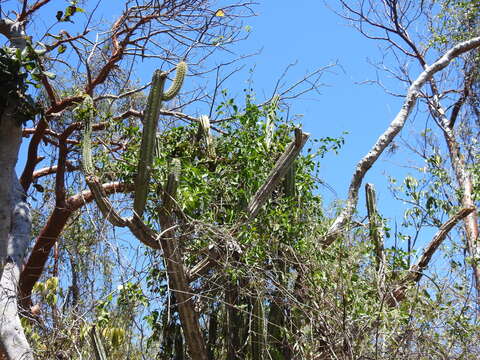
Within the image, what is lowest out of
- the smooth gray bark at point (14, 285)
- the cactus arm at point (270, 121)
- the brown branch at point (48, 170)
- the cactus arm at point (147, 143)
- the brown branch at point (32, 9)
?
the smooth gray bark at point (14, 285)

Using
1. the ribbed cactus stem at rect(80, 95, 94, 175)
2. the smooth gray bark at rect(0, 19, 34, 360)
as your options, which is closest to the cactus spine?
the ribbed cactus stem at rect(80, 95, 94, 175)

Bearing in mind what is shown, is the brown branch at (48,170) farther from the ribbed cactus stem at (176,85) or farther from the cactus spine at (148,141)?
the cactus spine at (148,141)

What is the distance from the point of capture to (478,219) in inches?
415

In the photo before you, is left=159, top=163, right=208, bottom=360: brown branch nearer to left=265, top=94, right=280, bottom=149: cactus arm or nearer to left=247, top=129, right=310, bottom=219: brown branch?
left=247, top=129, right=310, bottom=219: brown branch

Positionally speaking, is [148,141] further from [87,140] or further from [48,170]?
[48,170]

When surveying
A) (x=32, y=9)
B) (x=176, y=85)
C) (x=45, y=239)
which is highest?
(x=32, y=9)

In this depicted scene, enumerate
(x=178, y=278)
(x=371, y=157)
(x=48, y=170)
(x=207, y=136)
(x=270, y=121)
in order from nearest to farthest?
(x=178, y=278)
(x=207, y=136)
(x=270, y=121)
(x=371, y=157)
(x=48, y=170)

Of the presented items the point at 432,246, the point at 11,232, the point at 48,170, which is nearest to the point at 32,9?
the point at 48,170

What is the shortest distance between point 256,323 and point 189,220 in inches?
39.0

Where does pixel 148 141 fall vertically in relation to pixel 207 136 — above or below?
below

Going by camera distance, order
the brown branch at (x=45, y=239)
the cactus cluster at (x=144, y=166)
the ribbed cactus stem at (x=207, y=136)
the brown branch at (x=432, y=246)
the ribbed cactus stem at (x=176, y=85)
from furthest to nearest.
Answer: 1. the brown branch at (x=45, y=239)
2. the ribbed cactus stem at (x=207, y=136)
3. the brown branch at (x=432, y=246)
4. the ribbed cactus stem at (x=176, y=85)
5. the cactus cluster at (x=144, y=166)

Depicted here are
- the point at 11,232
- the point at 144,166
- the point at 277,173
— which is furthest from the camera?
the point at 11,232

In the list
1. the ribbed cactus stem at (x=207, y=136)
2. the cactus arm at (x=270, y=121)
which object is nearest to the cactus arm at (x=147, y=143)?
the ribbed cactus stem at (x=207, y=136)

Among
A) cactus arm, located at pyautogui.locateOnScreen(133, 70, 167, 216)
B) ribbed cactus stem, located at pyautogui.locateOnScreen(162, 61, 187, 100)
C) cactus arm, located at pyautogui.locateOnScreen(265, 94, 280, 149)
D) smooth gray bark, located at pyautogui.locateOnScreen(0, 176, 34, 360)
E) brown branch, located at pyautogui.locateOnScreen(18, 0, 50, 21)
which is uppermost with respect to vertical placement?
brown branch, located at pyautogui.locateOnScreen(18, 0, 50, 21)
